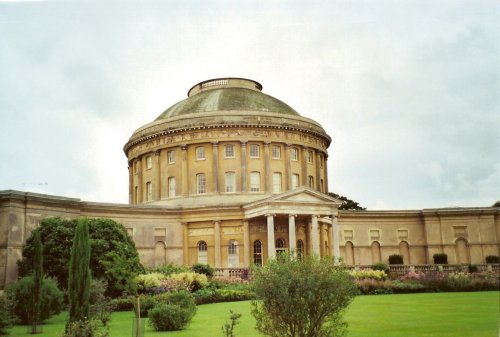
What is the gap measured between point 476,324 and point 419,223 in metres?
35.1

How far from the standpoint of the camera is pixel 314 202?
42.3m

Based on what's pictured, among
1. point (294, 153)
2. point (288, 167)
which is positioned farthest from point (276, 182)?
point (294, 153)

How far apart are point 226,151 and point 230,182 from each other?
2.72 m

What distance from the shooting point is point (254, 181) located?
157ft

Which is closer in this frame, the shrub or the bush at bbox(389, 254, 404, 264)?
the shrub

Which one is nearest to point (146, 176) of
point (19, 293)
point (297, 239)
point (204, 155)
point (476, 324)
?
point (204, 155)

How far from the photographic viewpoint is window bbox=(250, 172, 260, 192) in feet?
157

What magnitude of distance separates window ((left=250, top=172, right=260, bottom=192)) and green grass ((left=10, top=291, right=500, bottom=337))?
67.9 ft

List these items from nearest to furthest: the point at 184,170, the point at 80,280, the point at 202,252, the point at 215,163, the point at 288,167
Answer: the point at 80,280, the point at 202,252, the point at 215,163, the point at 184,170, the point at 288,167

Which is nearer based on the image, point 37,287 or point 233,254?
point 37,287

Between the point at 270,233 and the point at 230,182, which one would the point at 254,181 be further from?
the point at 270,233

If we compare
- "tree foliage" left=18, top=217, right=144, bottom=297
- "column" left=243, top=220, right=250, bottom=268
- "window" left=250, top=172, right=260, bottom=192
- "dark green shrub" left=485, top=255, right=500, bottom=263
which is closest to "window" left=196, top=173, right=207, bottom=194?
"window" left=250, top=172, right=260, bottom=192

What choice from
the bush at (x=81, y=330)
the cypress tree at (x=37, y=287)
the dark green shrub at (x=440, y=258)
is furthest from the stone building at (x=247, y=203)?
the bush at (x=81, y=330)

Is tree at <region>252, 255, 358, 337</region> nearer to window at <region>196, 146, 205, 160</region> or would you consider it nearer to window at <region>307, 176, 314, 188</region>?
window at <region>196, 146, 205, 160</region>
